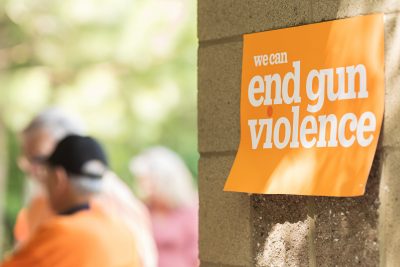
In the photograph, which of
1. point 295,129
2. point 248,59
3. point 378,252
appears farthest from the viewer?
point 248,59

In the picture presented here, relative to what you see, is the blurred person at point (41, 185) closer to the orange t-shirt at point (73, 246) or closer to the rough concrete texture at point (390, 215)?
the orange t-shirt at point (73, 246)

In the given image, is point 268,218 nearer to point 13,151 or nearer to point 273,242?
point 273,242

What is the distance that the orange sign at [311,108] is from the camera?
2273mm

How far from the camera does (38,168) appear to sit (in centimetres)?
621

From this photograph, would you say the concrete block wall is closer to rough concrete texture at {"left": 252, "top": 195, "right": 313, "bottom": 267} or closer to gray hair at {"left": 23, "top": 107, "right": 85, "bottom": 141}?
rough concrete texture at {"left": 252, "top": 195, "right": 313, "bottom": 267}

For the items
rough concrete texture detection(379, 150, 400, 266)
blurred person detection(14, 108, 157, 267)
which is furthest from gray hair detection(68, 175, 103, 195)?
rough concrete texture detection(379, 150, 400, 266)

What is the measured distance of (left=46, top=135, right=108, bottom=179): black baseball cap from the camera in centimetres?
454

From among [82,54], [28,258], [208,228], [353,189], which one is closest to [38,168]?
[28,258]

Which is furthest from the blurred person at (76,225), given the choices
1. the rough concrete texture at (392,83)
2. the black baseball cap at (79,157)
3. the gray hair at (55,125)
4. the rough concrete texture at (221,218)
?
the rough concrete texture at (392,83)

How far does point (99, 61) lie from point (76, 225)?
9.04 metres

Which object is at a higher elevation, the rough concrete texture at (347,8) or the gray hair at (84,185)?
the rough concrete texture at (347,8)

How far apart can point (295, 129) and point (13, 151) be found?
12818 mm

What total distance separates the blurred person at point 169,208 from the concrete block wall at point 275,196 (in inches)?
166

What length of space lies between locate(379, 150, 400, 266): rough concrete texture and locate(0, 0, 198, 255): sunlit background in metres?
10.3
